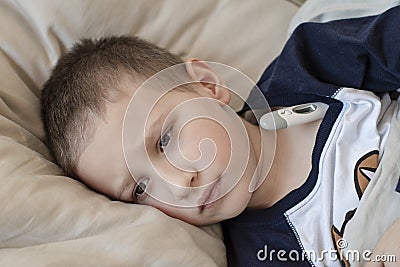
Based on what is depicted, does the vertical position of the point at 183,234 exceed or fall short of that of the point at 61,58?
it falls short

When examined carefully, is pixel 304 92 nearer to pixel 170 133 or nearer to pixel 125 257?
pixel 170 133

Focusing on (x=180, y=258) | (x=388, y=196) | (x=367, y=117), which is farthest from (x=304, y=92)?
(x=180, y=258)

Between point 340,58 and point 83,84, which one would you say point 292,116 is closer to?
point 340,58

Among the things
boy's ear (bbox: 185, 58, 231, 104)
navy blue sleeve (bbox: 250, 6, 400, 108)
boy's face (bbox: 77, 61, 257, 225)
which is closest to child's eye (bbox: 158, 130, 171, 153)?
boy's face (bbox: 77, 61, 257, 225)

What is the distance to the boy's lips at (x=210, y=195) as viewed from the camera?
0.83 m

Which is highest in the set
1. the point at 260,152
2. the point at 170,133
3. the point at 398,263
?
the point at 170,133

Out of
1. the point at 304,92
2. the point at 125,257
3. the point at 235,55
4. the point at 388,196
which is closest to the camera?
the point at 125,257

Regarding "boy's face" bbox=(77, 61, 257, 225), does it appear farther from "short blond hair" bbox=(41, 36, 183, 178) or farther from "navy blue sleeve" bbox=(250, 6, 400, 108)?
"navy blue sleeve" bbox=(250, 6, 400, 108)

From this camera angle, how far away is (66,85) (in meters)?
0.87

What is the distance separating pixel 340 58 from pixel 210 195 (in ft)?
1.00

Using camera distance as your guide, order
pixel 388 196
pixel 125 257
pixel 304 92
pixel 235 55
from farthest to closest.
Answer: pixel 235 55 → pixel 304 92 → pixel 388 196 → pixel 125 257

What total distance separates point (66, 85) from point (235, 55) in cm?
31

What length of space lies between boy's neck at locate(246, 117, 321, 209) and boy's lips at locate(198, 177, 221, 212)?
87mm

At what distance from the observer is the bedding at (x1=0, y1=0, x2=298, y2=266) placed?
2.44 ft
